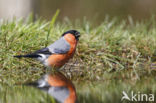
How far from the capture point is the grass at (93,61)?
13.3ft

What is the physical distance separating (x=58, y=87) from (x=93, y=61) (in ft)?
6.50

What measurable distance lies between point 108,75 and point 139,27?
2.70 meters

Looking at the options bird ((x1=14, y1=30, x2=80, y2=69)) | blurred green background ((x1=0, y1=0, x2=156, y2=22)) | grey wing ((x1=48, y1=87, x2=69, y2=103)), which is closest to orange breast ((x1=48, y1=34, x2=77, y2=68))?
bird ((x1=14, y1=30, x2=80, y2=69))

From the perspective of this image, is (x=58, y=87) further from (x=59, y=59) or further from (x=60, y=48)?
(x=60, y=48)

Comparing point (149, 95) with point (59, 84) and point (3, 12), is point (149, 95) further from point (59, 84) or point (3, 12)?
point (3, 12)

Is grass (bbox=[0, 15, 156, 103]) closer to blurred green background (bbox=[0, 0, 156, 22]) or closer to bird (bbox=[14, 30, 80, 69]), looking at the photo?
bird (bbox=[14, 30, 80, 69])

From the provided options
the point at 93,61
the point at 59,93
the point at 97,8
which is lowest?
the point at 59,93

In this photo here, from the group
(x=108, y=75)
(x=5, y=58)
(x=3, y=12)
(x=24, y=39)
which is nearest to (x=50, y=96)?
(x=108, y=75)

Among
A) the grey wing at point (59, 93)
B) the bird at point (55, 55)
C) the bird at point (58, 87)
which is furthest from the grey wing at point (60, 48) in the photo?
the grey wing at point (59, 93)

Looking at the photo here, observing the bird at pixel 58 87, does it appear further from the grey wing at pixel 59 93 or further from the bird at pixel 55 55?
the bird at pixel 55 55

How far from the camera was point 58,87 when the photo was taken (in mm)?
3998

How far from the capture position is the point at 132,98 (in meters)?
3.53

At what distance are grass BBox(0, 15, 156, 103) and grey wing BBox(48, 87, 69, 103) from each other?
116 mm

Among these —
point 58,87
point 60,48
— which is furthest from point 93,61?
point 58,87
